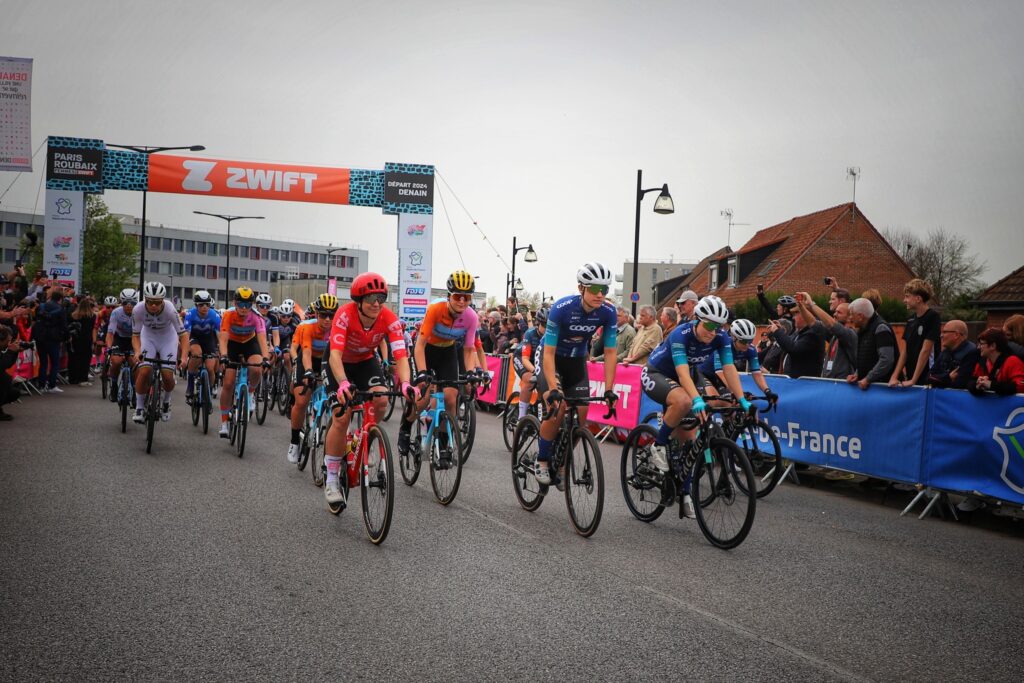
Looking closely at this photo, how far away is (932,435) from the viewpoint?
8.46m

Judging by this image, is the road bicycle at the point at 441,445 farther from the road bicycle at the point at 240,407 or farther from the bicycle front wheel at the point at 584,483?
the road bicycle at the point at 240,407

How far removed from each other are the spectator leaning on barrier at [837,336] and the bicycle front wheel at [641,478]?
3.59 metres

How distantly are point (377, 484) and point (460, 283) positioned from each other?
3070mm

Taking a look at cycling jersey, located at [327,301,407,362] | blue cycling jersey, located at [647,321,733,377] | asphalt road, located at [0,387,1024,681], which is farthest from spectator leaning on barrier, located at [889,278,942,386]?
cycling jersey, located at [327,301,407,362]

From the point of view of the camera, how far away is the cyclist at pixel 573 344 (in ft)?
23.7

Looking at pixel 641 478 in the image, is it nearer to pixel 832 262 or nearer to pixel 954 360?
pixel 954 360

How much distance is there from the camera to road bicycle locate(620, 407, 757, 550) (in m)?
6.45

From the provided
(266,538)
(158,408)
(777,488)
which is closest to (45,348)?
(158,408)

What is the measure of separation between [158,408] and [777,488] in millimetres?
7791

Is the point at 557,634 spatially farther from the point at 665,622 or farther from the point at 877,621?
the point at 877,621

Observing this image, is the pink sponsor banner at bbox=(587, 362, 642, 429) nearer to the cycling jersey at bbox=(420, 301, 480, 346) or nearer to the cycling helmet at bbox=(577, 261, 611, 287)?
the cycling jersey at bbox=(420, 301, 480, 346)

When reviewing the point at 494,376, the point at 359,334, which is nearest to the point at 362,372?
the point at 359,334

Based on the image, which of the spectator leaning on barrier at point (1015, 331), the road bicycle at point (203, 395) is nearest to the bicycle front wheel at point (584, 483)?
the spectator leaning on barrier at point (1015, 331)

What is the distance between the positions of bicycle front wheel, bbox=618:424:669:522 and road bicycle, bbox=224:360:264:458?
5.20m
